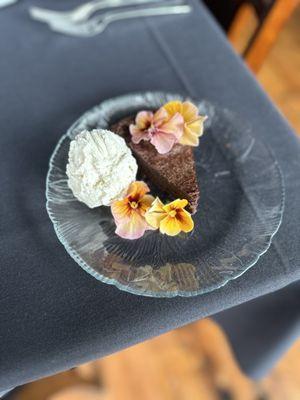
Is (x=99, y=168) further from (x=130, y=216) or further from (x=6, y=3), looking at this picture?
(x=6, y=3)

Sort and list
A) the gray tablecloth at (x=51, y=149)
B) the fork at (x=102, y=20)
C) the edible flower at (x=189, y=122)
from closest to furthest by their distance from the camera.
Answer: the gray tablecloth at (x=51, y=149), the edible flower at (x=189, y=122), the fork at (x=102, y=20)

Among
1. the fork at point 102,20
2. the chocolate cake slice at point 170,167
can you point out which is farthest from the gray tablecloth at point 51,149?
the chocolate cake slice at point 170,167

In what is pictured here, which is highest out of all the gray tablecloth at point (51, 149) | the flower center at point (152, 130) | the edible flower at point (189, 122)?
the edible flower at point (189, 122)

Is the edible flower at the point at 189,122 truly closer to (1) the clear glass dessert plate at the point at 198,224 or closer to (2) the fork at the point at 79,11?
(1) the clear glass dessert plate at the point at 198,224

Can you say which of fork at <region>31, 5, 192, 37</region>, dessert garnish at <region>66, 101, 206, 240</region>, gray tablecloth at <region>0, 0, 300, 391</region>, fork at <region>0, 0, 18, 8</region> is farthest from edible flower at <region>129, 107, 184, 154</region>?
fork at <region>0, 0, 18, 8</region>

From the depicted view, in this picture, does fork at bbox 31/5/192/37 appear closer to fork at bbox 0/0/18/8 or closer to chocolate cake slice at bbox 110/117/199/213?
fork at bbox 0/0/18/8

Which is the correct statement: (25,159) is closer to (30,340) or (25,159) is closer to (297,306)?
(30,340)
